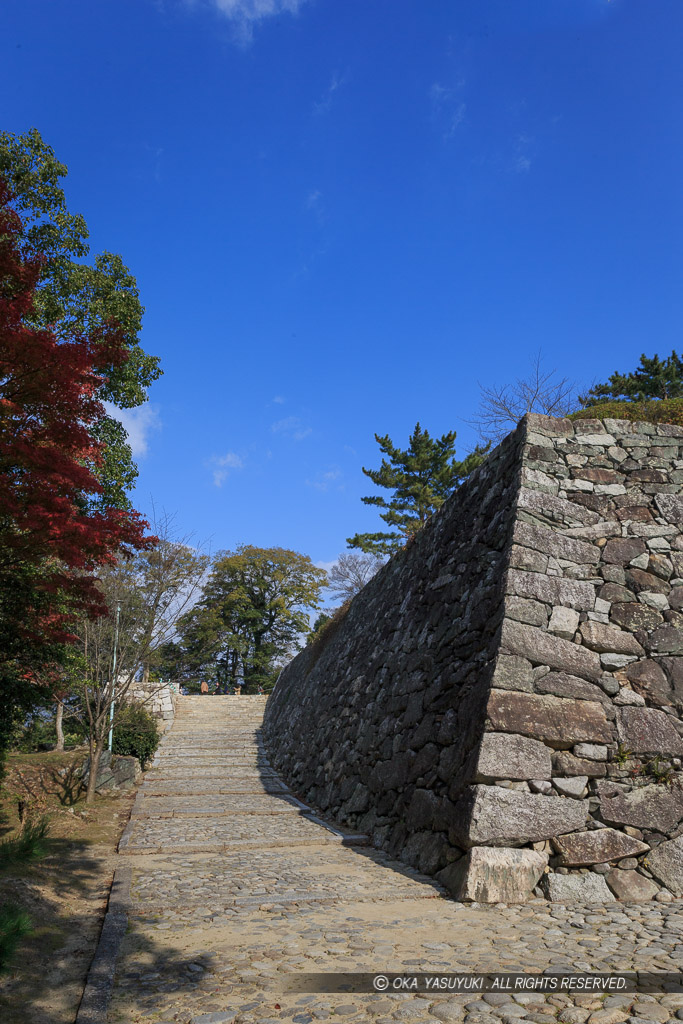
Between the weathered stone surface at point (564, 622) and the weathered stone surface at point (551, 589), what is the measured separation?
0.21 feet

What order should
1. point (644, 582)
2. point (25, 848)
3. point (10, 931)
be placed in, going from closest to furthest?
point (10, 931) → point (25, 848) → point (644, 582)

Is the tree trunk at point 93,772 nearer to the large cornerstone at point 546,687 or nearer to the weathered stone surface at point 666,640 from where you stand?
the large cornerstone at point 546,687

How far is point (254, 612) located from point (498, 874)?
26868mm

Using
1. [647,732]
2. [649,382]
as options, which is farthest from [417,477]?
[647,732]

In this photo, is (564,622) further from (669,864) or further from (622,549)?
(669,864)

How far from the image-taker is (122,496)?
9.94m

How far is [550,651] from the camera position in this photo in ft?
17.7

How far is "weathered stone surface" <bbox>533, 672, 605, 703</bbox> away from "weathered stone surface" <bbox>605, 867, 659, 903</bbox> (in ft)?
4.12

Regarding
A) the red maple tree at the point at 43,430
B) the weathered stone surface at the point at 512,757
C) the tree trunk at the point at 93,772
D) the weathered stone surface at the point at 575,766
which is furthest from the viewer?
the tree trunk at the point at 93,772

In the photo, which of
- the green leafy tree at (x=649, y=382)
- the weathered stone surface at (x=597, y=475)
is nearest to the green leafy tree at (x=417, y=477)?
the green leafy tree at (x=649, y=382)

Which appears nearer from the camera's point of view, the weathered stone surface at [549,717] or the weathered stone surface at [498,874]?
the weathered stone surface at [498,874]


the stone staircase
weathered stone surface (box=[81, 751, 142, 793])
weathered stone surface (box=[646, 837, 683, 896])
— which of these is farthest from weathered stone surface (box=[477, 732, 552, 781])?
weathered stone surface (box=[81, 751, 142, 793])

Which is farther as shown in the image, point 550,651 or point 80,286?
point 80,286

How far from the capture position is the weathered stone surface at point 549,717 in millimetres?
5012
